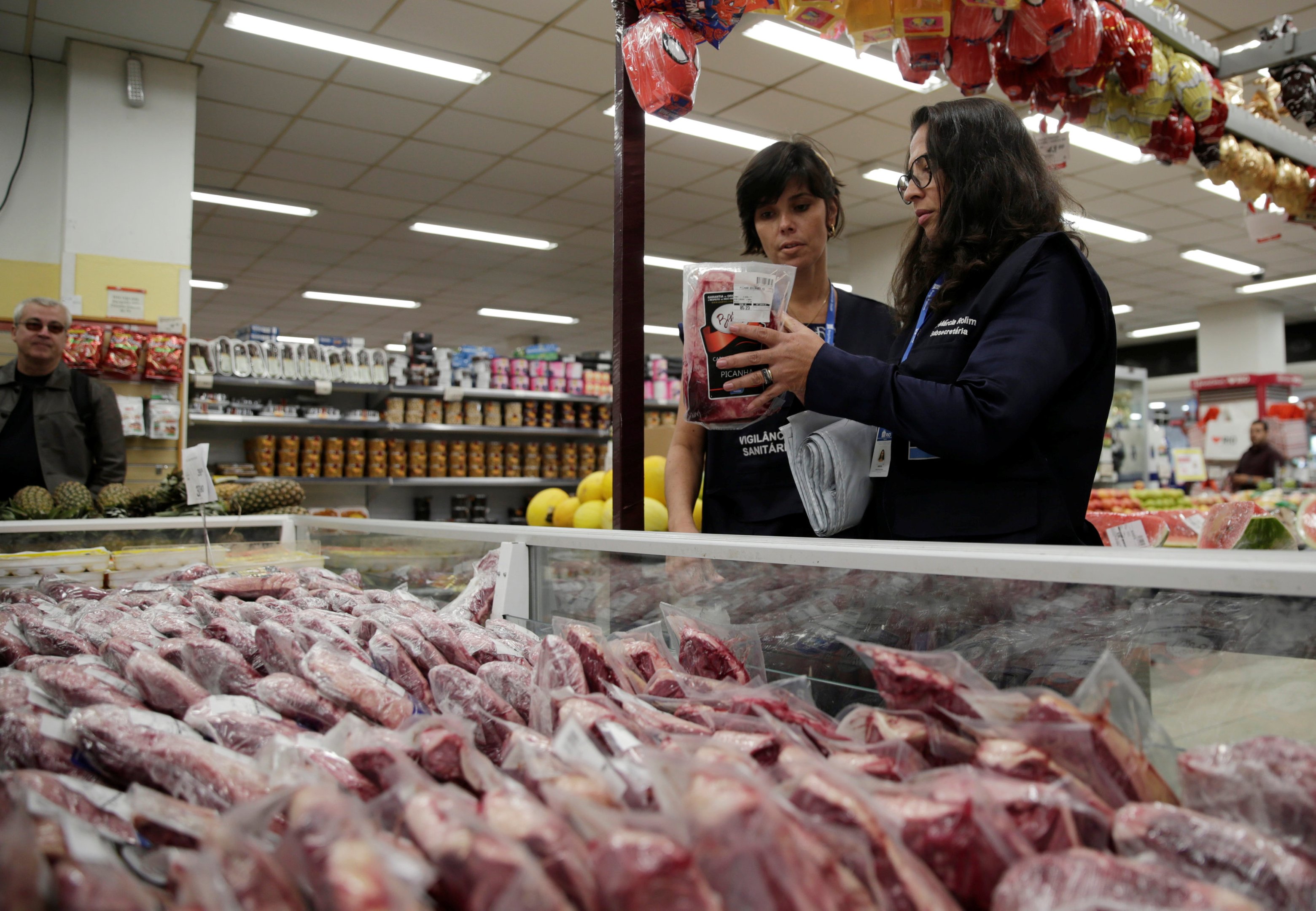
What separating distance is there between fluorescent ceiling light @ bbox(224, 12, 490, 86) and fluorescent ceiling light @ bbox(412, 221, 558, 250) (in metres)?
2.90

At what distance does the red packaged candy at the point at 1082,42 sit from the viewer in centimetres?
249

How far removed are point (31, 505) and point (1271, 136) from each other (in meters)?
5.14

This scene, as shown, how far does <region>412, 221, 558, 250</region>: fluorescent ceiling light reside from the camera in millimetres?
8109

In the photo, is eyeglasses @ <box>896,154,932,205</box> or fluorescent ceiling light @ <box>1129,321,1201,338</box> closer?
eyeglasses @ <box>896,154,932,205</box>

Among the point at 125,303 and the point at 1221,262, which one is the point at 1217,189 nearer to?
the point at 1221,262

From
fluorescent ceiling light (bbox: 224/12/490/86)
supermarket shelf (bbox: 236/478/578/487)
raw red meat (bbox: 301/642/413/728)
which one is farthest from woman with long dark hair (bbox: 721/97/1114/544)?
supermarket shelf (bbox: 236/478/578/487)

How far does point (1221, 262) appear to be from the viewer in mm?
9570

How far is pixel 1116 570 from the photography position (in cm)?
67

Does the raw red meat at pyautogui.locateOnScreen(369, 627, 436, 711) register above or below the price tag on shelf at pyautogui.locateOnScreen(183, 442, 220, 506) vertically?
below

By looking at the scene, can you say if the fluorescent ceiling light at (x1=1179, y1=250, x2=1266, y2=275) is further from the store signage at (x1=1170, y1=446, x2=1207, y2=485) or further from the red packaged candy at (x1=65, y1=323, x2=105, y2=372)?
the red packaged candy at (x1=65, y1=323, x2=105, y2=372)

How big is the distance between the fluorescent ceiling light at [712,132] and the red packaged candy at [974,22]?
3584 millimetres

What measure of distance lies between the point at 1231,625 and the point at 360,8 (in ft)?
16.4

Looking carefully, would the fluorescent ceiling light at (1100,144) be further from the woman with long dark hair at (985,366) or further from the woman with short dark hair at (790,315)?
the woman with long dark hair at (985,366)

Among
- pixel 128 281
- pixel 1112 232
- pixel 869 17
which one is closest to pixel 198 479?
pixel 869 17
